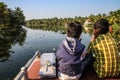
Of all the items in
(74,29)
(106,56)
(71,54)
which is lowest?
(106,56)

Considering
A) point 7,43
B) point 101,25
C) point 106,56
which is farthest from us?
point 7,43

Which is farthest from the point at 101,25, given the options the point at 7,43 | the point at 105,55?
the point at 7,43

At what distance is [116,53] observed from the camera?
5.32 m

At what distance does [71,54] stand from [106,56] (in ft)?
2.83

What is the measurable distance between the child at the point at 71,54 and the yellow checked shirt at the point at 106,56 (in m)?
0.47

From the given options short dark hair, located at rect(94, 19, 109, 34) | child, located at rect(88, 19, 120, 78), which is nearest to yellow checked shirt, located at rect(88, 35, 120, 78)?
child, located at rect(88, 19, 120, 78)

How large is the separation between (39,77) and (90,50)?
1.49 meters

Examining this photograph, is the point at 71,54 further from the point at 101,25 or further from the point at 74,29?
the point at 101,25

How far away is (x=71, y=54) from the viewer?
5.07 m

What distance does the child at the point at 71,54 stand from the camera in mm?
5074

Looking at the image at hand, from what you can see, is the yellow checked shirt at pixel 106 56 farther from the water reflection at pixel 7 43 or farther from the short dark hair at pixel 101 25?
the water reflection at pixel 7 43

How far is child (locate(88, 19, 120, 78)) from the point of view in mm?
5305

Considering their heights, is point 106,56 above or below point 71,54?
below

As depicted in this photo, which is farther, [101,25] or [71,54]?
[101,25]
